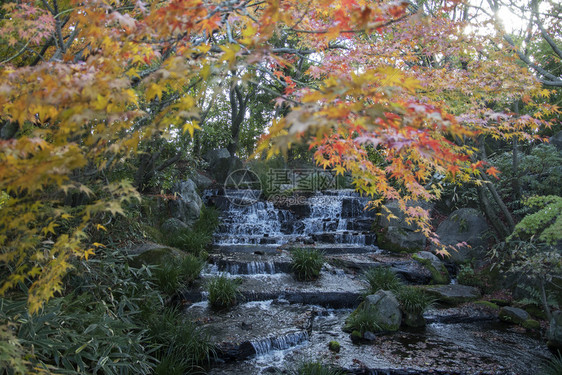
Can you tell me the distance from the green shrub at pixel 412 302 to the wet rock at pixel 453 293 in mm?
1034

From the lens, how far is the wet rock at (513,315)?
597 cm

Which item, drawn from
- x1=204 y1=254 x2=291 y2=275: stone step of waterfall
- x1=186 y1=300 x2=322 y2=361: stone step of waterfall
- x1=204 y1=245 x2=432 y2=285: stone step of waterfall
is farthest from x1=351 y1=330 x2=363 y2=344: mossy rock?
x1=204 y1=254 x2=291 y2=275: stone step of waterfall

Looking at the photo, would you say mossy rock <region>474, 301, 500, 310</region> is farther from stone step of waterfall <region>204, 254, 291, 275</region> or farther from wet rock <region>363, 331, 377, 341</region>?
stone step of waterfall <region>204, 254, 291, 275</region>

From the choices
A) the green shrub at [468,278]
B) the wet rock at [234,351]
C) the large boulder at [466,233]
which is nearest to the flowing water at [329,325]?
the wet rock at [234,351]

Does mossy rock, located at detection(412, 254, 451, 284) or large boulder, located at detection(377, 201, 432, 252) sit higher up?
large boulder, located at detection(377, 201, 432, 252)

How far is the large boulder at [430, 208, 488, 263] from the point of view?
8461mm

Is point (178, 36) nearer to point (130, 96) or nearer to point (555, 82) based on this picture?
point (130, 96)

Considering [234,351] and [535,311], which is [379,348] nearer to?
[234,351]

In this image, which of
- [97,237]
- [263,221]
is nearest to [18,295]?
[97,237]

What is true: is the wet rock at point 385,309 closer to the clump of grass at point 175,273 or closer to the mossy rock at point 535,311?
the mossy rock at point 535,311

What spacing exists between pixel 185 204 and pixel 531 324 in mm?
8700

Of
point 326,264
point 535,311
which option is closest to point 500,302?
point 535,311

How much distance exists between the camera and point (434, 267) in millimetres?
7934

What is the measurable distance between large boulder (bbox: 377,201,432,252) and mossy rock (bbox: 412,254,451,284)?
1246 mm
